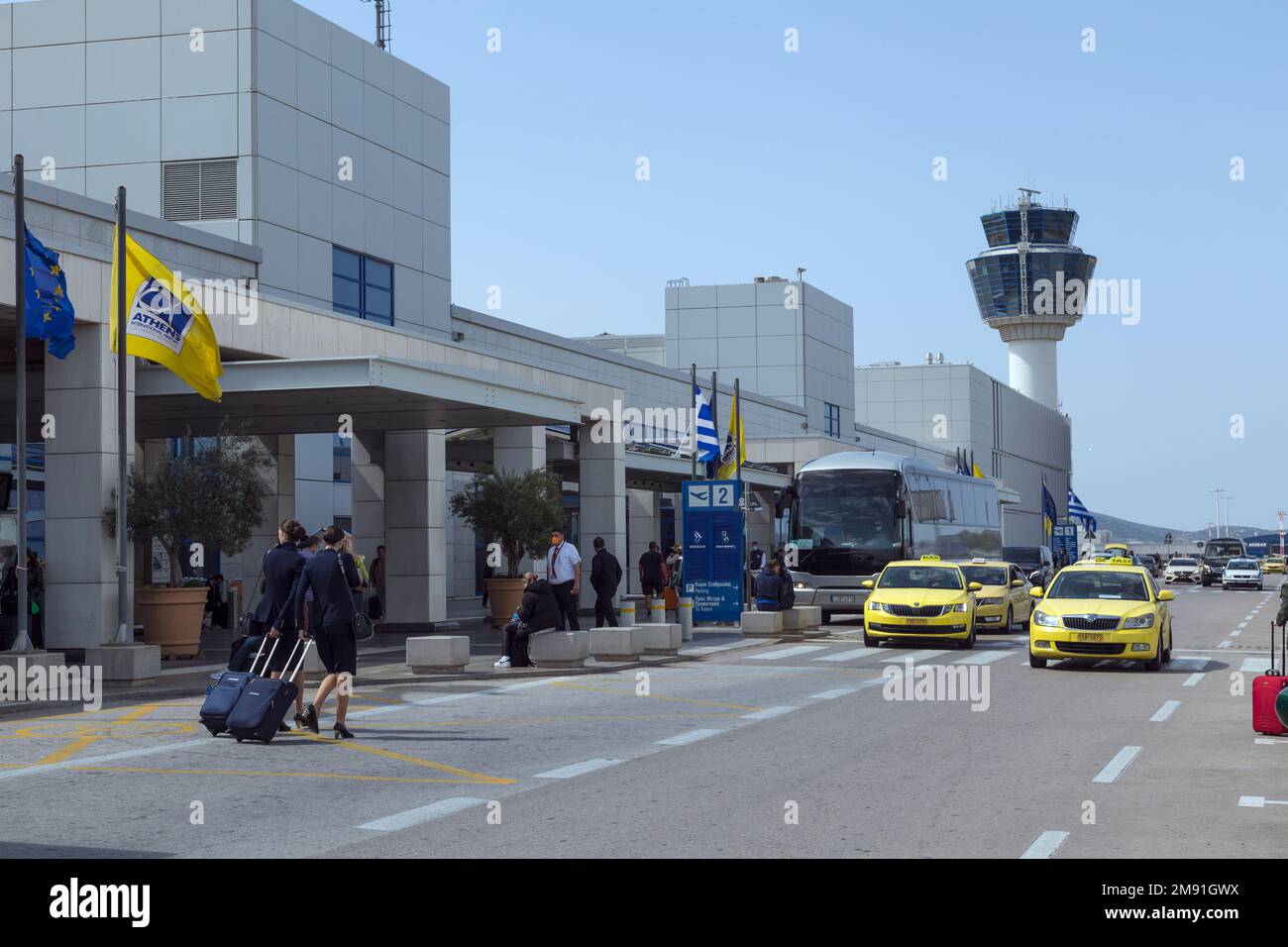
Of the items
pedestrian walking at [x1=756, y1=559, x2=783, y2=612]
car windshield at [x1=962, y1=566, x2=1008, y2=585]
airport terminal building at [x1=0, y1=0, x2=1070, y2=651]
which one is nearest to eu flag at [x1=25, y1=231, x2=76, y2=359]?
airport terminal building at [x1=0, y1=0, x2=1070, y2=651]

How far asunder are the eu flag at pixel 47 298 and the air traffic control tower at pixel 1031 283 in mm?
142926

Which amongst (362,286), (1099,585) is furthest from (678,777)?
(362,286)

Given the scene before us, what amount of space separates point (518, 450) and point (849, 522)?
8.20m

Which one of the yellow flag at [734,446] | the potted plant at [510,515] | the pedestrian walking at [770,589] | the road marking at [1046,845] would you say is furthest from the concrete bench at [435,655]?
the yellow flag at [734,446]

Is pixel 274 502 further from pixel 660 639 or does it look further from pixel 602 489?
pixel 660 639

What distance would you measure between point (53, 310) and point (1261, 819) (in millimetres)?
16386

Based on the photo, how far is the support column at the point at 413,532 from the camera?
32844 mm

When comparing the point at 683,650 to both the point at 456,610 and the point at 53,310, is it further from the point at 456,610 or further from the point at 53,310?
the point at 456,610

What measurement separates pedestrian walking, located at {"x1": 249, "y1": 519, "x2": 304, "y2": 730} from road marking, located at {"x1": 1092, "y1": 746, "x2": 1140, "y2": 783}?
7219 mm

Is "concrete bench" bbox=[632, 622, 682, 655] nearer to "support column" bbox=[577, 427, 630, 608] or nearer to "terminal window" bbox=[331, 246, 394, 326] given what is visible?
"support column" bbox=[577, 427, 630, 608]

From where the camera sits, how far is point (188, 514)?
23141mm

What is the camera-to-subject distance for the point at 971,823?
9.53 m

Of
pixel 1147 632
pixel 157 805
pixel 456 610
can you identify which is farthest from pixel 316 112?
pixel 157 805

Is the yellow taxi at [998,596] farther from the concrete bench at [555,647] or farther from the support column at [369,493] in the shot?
the support column at [369,493]
